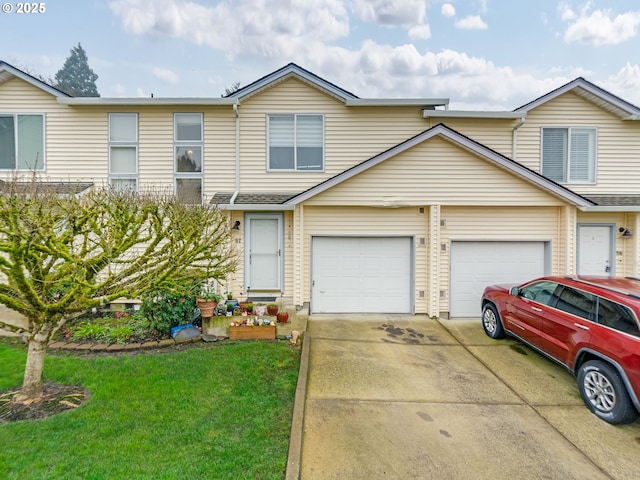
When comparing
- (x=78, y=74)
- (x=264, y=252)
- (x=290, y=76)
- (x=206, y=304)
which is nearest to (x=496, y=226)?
(x=264, y=252)

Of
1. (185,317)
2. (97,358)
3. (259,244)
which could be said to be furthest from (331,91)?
(97,358)

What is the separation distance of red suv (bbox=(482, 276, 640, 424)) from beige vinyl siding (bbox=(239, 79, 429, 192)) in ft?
19.7

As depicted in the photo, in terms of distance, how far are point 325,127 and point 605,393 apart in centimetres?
878

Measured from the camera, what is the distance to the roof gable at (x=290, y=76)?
9312mm

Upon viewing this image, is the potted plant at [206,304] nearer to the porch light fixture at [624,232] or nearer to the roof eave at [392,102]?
the roof eave at [392,102]

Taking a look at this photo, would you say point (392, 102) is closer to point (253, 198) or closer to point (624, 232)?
point (253, 198)

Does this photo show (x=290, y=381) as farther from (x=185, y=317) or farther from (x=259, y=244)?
(x=259, y=244)

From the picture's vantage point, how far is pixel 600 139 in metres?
9.66

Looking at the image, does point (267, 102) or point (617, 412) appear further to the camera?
point (267, 102)

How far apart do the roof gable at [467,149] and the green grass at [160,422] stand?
456 cm

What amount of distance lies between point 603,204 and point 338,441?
1015 cm

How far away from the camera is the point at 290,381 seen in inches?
198

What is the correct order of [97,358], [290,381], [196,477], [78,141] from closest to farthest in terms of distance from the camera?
1. [196,477]
2. [290,381]
3. [97,358]
4. [78,141]

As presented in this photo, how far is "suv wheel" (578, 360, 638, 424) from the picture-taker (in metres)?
3.99
